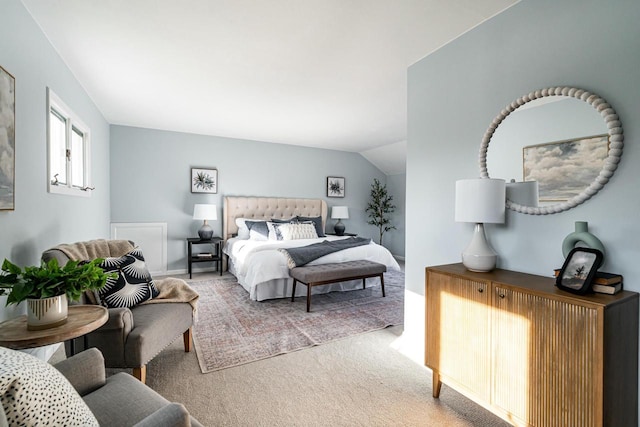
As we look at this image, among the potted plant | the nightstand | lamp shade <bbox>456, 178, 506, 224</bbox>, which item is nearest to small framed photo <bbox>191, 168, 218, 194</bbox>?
the nightstand

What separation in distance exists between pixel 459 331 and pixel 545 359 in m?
0.46

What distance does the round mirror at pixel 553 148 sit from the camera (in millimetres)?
1531

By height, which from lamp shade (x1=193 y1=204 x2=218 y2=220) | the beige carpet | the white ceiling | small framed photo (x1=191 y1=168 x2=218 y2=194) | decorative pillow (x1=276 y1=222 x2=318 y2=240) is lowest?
the beige carpet

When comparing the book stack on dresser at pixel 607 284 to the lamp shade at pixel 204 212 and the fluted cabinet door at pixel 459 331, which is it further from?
the lamp shade at pixel 204 212

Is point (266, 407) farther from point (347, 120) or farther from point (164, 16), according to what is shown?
point (347, 120)

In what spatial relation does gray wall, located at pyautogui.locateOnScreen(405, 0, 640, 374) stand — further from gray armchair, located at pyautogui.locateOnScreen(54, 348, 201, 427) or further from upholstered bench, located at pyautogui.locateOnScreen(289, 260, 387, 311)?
gray armchair, located at pyautogui.locateOnScreen(54, 348, 201, 427)

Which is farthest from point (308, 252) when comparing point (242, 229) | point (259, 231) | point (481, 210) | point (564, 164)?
point (564, 164)

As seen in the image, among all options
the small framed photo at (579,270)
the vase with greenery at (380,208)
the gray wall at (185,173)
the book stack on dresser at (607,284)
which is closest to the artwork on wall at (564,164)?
the small framed photo at (579,270)

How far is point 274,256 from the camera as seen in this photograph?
12.6 feet

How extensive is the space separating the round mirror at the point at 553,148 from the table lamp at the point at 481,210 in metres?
0.17

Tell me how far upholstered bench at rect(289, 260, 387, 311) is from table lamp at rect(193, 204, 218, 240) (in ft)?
6.93

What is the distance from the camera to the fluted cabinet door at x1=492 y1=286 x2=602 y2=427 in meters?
1.28

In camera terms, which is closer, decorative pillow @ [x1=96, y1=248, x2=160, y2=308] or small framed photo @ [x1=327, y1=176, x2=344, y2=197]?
decorative pillow @ [x1=96, y1=248, x2=160, y2=308]

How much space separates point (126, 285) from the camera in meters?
2.13
